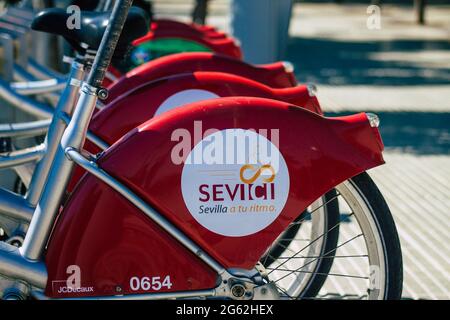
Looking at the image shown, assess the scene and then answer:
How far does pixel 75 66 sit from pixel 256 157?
3.07 ft

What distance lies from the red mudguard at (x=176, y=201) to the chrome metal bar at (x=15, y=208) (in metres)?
0.42

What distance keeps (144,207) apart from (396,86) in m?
9.33

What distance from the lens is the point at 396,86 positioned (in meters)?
12.2

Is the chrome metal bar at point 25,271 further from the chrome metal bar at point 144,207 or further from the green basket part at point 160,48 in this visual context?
the green basket part at point 160,48

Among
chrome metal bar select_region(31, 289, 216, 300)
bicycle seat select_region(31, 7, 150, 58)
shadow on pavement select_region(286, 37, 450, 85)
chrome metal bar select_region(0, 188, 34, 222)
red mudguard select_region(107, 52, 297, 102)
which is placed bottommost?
chrome metal bar select_region(31, 289, 216, 300)

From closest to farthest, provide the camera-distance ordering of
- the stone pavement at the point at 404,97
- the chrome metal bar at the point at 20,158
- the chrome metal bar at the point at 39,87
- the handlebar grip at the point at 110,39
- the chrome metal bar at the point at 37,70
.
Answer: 1. the handlebar grip at the point at 110,39
2. the chrome metal bar at the point at 20,158
3. the chrome metal bar at the point at 39,87
4. the stone pavement at the point at 404,97
5. the chrome metal bar at the point at 37,70

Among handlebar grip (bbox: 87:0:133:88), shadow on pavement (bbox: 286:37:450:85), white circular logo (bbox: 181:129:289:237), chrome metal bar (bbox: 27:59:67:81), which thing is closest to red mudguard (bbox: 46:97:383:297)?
white circular logo (bbox: 181:129:289:237)

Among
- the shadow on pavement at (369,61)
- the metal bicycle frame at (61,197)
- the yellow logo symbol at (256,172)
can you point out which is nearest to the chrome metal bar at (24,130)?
the metal bicycle frame at (61,197)

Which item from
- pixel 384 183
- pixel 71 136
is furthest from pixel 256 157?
pixel 384 183

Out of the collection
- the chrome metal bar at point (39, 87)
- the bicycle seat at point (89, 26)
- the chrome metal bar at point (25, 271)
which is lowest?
the chrome metal bar at point (25, 271)

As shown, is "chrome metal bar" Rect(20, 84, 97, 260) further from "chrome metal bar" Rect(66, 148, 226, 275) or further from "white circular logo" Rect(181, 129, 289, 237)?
"white circular logo" Rect(181, 129, 289, 237)

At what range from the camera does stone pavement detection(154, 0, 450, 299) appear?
5.49 metres

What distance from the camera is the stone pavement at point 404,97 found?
549 centimetres

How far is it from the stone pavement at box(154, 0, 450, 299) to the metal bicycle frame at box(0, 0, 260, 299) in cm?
164
